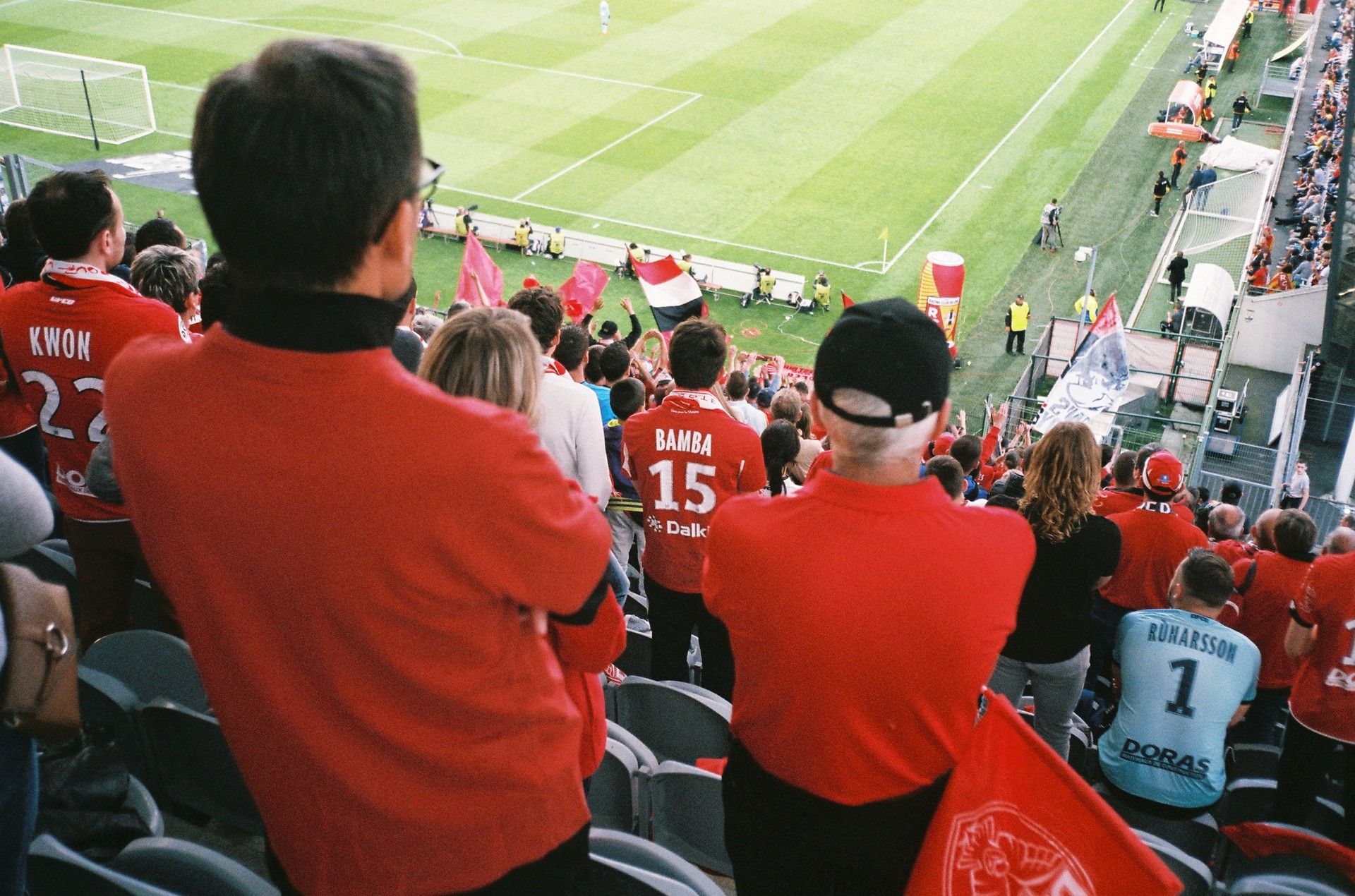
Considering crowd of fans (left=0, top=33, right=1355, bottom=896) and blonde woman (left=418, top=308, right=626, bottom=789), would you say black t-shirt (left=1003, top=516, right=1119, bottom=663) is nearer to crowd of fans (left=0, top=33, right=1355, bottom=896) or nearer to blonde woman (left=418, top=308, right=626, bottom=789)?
crowd of fans (left=0, top=33, right=1355, bottom=896)

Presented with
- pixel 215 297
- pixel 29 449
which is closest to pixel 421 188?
pixel 215 297

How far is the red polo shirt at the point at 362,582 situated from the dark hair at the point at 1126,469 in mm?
5008

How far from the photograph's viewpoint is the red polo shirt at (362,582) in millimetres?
1396

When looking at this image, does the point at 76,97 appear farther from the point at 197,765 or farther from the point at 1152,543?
the point at 1152,543

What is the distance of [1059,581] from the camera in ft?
12.6

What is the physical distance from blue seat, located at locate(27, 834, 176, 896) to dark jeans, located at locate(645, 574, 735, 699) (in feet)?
7.70

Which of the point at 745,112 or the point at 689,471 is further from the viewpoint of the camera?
the point at 745,112

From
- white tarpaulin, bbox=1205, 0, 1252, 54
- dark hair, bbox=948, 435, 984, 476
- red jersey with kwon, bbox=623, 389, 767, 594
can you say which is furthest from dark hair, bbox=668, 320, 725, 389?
white tarpaulin, bbox=1205, 0, 1252, 54

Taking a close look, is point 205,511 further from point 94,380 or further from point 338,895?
point 94,380

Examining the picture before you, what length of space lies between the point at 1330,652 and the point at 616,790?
258 cm

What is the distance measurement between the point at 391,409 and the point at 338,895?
29.0 inches

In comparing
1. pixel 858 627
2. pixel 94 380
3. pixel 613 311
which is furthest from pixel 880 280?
pixel 858 627

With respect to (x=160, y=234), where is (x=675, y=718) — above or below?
below

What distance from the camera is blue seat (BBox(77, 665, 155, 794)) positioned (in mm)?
3115
